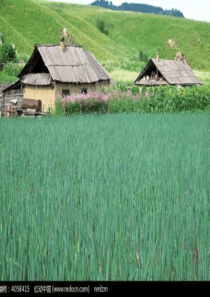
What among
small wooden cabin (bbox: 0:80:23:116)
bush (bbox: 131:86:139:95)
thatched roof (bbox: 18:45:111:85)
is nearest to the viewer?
bush (bbox: 131:86:139:95)

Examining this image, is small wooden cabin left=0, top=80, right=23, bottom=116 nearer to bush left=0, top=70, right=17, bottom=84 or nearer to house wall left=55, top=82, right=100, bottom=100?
house wall left=55, top=82, right=100, bottom=100

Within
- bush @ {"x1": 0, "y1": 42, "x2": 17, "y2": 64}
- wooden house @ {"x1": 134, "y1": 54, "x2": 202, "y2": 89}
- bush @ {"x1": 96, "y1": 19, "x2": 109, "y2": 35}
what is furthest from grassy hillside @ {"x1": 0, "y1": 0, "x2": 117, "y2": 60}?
wooden house @ {"x1": 134, "y1": 54, "x2": 202, "y2": 89}

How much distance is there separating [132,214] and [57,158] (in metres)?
3.18

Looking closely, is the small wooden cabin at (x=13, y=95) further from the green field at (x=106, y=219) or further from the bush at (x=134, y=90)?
the green field at (x=106, y=219)

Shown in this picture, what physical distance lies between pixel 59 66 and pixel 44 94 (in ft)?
7.27

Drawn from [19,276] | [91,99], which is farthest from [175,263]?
[91,99]

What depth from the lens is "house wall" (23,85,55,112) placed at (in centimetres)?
2442

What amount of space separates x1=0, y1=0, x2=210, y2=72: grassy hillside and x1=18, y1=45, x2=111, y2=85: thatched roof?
28.0 m

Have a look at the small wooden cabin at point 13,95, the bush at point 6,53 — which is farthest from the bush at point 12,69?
the small wooden cabin at point 13,95

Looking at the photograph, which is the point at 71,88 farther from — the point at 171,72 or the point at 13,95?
the point at 171,72

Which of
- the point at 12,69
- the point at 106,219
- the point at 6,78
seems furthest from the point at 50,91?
the point at 106,219

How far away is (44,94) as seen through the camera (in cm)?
2498

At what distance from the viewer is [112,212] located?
3.34 metres

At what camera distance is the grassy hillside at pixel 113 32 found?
60.3 m
